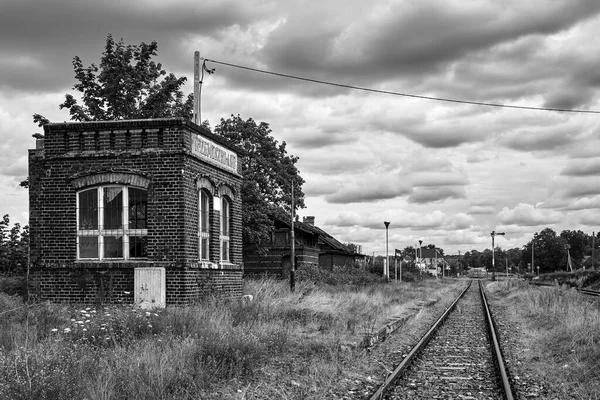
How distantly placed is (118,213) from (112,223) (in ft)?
0.91

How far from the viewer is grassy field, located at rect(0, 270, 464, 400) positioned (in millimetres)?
6906

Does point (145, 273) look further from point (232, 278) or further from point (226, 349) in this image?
point (226, 349)

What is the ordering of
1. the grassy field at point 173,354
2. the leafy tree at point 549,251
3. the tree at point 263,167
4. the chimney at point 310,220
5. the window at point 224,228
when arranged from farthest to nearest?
the leafy tree at point 549,251 < the chimney at point 310,220 < the tree at point 263,167 < the window at point 224,228 < the grassy field at point 173,354

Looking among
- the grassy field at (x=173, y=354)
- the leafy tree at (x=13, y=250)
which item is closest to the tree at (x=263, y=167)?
the leafy tree at (x=13, y=250)

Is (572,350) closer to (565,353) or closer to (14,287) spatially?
(565,353)

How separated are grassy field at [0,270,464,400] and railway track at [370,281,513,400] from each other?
0.78 m

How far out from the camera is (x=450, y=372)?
9.81 metres

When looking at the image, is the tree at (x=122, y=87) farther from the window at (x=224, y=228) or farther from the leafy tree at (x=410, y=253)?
the leafy tree at (x=410, y=253)

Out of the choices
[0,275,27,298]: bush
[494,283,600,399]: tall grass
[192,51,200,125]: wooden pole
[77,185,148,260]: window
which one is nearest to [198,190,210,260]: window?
[77,185,148,260]: window

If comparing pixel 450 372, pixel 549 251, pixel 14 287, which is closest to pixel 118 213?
pixel 14 287

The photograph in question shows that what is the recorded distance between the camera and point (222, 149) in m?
17.7

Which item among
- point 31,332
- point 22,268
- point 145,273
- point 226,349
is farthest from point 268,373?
point 22,268

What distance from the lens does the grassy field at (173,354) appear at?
6906 mm

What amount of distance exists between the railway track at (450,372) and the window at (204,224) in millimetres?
5971
